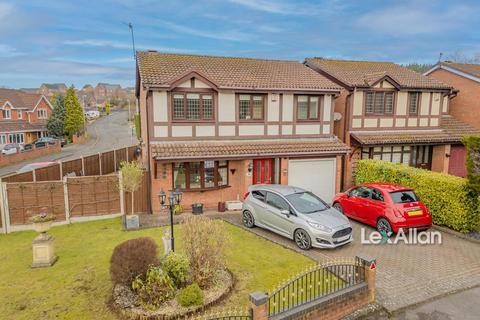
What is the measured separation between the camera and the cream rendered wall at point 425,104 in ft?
65.1

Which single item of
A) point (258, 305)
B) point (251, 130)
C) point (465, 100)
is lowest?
point (258, 305)

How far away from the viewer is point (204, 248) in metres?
7.71

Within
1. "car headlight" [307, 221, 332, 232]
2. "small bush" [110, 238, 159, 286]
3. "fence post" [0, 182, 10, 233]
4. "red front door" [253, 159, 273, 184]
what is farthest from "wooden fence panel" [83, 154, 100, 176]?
"car headlight" [307, 221, 332, 232]

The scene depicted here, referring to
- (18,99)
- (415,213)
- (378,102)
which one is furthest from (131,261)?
(18,99)

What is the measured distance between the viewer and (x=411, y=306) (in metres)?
7.59

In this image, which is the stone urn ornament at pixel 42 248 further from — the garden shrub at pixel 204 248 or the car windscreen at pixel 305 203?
the car windscreen at pixel 305 203

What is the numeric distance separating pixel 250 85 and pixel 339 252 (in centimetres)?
887

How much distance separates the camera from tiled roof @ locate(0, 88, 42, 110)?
170 feet

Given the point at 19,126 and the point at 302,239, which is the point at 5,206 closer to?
the point at 302,239

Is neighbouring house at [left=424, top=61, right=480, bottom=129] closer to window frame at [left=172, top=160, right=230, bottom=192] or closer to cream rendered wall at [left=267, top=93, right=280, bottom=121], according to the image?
cream rendered wall at [left=267, top=93, right=280, bottom=121]

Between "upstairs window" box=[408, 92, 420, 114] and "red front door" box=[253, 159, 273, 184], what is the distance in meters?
9.93

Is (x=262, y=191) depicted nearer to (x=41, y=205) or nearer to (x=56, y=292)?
(x=56, y=292)

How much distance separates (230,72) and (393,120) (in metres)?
10.3

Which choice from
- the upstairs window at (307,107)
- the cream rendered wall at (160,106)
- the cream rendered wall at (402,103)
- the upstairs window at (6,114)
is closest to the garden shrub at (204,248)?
the cream rendered wall at (160,106)
